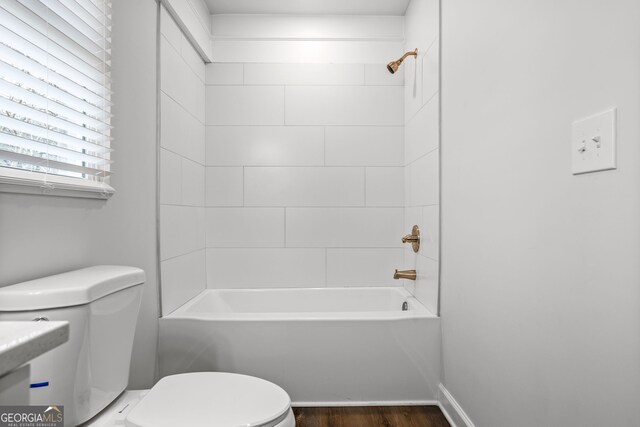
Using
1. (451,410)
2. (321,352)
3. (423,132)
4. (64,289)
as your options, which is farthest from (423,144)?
(64,289)

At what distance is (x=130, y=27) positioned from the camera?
154 centimetres

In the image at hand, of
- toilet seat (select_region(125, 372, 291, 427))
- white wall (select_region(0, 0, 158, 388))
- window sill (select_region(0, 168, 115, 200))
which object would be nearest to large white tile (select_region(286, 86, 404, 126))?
white wall (select_region(0, 0, 158, 388))

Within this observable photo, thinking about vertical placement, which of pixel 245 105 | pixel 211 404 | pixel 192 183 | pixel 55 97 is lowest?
pixel 211 404

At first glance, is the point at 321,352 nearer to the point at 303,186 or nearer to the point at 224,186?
the point at 303,186

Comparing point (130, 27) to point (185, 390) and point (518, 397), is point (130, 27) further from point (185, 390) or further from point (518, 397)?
point (518, 397)

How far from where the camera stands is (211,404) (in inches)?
43.4

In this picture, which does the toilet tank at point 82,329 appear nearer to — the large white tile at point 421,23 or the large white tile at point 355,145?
the large white tile at point 355,145

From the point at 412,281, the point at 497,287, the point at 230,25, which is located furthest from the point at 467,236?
the point at 230,25

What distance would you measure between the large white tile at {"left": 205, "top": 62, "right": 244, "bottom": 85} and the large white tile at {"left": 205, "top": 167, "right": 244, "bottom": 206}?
60cm

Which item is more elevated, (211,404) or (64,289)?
(64,289)

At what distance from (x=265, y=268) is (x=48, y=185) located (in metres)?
1.61

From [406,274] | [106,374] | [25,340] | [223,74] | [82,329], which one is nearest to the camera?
[25,340]

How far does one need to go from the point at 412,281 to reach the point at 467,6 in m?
1.52

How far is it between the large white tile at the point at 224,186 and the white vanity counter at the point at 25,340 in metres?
1.96
